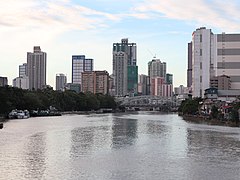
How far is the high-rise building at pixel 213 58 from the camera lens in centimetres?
7381

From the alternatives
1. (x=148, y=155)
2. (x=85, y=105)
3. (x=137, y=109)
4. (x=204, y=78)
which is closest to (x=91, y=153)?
(x=148, y=155)

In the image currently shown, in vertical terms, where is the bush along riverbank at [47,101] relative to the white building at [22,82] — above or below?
below

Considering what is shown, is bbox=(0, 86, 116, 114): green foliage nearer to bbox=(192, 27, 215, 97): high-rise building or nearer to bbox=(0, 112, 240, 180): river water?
bbox=(192, 27, 215, 97): high-rise building

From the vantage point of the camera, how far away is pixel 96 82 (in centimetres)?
17088

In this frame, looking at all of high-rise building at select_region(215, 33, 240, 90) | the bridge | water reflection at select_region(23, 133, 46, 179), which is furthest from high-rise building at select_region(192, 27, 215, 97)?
the bridge

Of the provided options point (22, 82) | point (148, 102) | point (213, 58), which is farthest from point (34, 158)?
point (22, 82)

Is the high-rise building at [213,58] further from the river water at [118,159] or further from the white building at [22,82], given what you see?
the white building at [22,82]

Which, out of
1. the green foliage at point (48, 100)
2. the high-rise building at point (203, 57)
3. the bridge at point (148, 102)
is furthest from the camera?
the bridge at point (148, 102)

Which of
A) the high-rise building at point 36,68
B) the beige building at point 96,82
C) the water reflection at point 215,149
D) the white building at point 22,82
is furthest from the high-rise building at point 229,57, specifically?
the high-rise building at point 36,68

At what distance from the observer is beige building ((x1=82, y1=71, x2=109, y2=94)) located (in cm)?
17112

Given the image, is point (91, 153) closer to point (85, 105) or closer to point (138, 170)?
point (138, 170)

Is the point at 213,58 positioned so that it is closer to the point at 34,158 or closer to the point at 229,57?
the point at 229,57

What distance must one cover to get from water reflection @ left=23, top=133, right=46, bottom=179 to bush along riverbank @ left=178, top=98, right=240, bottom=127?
27063 millimetres

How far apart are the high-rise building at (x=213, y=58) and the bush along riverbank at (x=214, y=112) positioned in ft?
15.9
